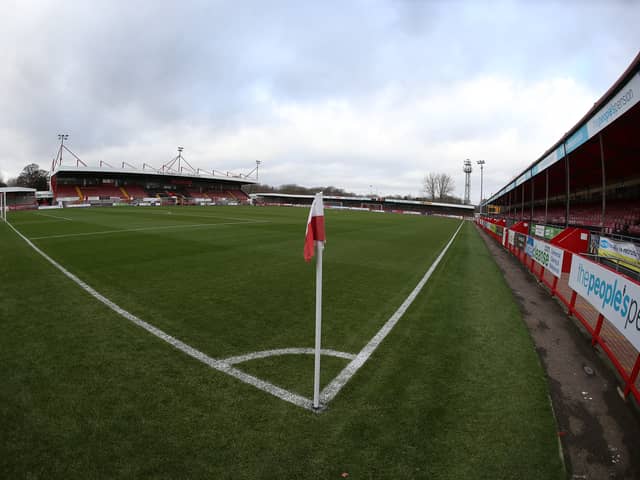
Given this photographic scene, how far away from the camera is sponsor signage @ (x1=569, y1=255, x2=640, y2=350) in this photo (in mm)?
3928

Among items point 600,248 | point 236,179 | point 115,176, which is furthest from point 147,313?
point 236,179

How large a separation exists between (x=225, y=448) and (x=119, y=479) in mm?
758

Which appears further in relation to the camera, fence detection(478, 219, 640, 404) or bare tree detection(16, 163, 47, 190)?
bare tree detection(16, 163, 47, 190)

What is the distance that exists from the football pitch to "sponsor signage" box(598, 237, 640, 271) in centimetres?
332

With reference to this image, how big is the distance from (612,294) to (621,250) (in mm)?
6039

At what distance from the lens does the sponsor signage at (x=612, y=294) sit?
3928 millimetres

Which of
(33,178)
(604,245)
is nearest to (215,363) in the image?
(604,245)

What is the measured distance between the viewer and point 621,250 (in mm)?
9047

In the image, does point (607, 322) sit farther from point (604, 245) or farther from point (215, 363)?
point (215, 363)

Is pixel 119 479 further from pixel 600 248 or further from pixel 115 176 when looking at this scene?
pixel 115 176

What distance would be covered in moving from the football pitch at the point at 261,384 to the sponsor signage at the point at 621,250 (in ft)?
10.9

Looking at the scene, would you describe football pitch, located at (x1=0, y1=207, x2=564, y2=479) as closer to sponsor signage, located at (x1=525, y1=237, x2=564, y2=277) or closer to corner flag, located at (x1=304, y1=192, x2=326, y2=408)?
corner flag, located at (x1=304, y1=192, x2=326, y2=408)

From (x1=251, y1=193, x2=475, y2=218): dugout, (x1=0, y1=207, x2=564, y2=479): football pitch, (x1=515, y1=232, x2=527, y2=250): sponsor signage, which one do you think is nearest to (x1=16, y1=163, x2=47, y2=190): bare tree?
(x1=251, y1=193, x2=475, y2=218): dugout

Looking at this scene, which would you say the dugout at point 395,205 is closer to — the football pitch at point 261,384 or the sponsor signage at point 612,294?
the sponsor signage at point 612,294
